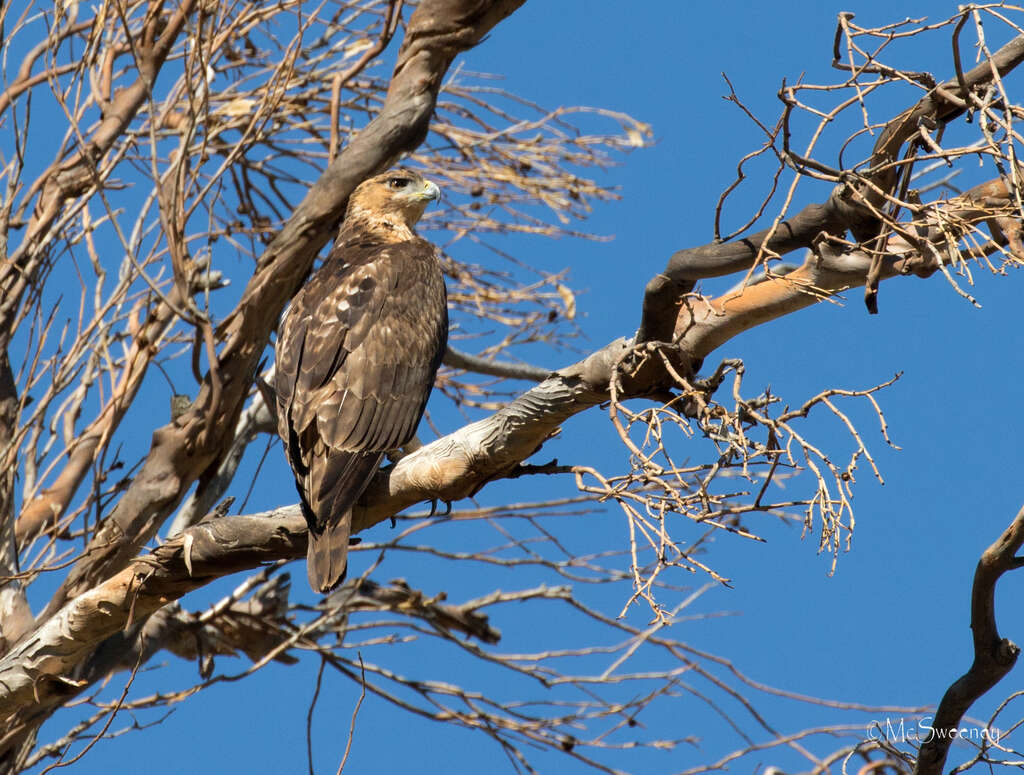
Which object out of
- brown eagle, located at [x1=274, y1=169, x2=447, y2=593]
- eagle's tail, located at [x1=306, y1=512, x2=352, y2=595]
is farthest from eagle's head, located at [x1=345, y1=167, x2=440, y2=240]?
eagle's tail, located at [x1=306, y1=512, x2=352, y2=595]

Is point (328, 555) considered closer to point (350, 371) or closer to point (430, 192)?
point (350, 371)

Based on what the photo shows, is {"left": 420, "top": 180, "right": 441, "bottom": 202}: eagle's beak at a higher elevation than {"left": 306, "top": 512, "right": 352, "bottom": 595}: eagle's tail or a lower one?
higher

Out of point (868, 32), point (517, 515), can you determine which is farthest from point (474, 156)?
point (868, 32)

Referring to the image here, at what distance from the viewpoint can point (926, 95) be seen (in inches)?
126

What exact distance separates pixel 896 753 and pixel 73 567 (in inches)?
131

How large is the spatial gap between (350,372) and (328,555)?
2.78ft

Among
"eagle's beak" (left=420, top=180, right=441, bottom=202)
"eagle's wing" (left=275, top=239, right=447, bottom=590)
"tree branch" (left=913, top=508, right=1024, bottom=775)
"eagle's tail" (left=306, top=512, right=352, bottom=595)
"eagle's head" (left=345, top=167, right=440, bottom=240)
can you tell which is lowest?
"tree branch" (left=913, top=508, right=1024, bottom=775)

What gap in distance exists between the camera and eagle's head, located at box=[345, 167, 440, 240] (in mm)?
5762

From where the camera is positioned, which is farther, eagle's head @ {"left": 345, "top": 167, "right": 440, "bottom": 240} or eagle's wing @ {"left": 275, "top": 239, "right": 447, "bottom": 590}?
eagle's head @ {"left": 345, "top": 167, "right": 440, "bottom": 240}

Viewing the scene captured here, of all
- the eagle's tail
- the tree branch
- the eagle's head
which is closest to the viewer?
the tree branch

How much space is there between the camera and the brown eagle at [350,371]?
4.14 m

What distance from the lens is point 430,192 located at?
5.91 metres

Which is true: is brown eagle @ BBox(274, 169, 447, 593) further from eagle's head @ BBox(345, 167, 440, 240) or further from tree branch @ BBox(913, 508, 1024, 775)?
tree branch @ BBox(913, 508, 1024, 775)

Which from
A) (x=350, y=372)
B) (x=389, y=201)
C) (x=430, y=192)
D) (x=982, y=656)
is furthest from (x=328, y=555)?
(x=430, y=192)
